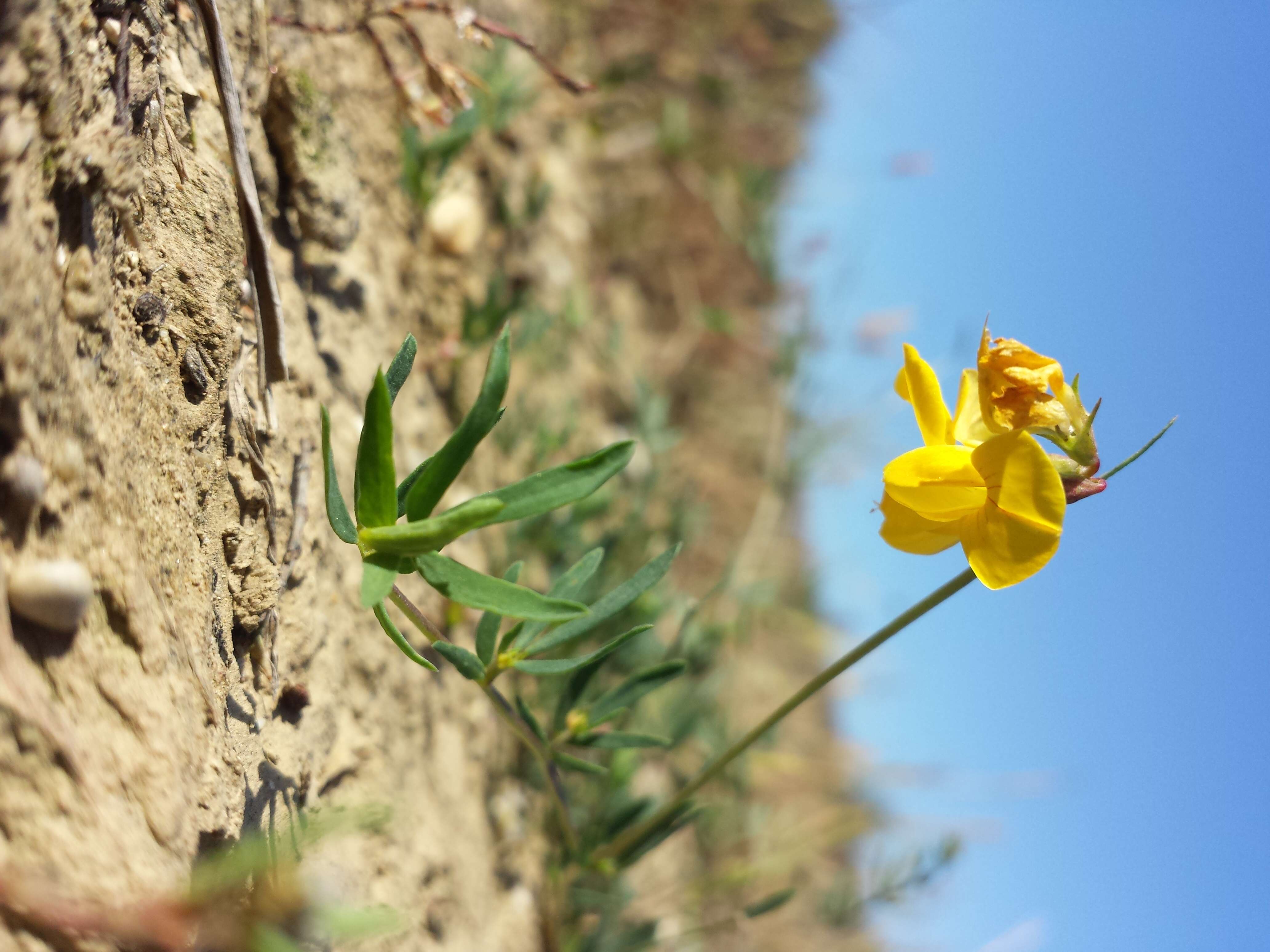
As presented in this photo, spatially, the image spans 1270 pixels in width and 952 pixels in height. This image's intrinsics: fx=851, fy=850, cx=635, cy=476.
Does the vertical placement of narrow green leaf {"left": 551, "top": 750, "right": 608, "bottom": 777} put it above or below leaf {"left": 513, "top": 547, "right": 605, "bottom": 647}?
below

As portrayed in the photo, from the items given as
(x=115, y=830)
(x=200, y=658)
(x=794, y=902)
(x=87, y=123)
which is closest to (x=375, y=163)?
(x=87, y=123)

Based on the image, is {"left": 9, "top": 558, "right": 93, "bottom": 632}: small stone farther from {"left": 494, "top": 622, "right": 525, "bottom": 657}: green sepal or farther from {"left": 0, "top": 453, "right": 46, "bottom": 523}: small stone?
{"left": 494, "top": 622, "right": 525, "bottom": 657}: green sepal

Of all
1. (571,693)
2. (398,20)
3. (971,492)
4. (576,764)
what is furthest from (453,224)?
(971,492)

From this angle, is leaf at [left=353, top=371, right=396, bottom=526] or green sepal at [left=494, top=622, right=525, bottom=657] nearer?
leaf at [left=353, top=371, right=396, bottom=526]

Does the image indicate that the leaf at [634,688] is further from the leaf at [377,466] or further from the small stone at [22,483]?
the small stone at [22,483]

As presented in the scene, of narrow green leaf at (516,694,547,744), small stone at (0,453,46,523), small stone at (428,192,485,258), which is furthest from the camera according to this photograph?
small stone at (428,192,485,258)

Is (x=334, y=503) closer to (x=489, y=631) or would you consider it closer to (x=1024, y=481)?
(x=489, y=631)

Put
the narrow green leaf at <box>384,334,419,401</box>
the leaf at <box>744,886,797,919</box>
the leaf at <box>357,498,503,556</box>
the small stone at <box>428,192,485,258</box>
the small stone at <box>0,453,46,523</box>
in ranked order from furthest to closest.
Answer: the small stone at <box>428,192,485,258</box> → the leaf at <box>744,886,797,919</box> → the narrow green leaf at <box>384,334,419,401</box> → the leaf at <box>357,498,503,556</box> → the small stone at <box>0,453,46,523</box>

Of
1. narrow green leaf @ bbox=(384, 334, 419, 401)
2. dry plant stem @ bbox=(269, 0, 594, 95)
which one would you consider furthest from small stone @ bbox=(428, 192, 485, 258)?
narrow green leaf @ bbox=(384, 334, 419, 401)
